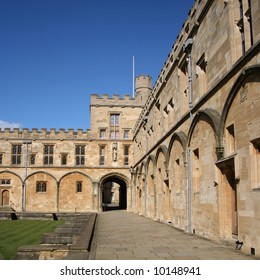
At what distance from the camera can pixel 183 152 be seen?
13500mm

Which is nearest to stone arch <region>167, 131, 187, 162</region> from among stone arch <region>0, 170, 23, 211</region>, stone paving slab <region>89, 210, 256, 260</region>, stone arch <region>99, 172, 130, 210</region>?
stone paving slab <region>89, 210, 256, 260</region>

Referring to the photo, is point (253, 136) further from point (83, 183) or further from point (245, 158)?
point (83, 183)

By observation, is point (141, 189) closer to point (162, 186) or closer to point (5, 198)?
point (162, 186)

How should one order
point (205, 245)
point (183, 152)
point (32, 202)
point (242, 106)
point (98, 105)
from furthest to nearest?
1. point (98, 105)
2. point (32, 202)
3. point (183, 152)
4. point (205, 245)
5. point (242, 106)

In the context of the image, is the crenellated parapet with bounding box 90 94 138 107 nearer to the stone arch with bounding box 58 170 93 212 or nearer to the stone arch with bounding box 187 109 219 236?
the stone arch with bounding box 58 170 93 212

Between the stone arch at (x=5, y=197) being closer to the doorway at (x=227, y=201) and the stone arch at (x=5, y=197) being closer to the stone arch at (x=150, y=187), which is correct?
the stone arch at (x=150, y=187)

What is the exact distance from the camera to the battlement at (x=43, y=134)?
3425cm

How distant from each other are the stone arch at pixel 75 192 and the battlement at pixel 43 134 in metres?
3.60

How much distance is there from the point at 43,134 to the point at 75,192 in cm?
636

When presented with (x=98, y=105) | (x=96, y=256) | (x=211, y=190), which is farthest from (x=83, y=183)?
(x=96, y=256)

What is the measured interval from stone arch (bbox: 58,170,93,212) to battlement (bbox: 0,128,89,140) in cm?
360

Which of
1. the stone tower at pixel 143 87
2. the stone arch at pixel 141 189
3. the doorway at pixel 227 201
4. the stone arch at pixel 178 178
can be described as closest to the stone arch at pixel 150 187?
the stone arch at pixel 141 189

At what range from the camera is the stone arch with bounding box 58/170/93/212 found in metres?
33.1

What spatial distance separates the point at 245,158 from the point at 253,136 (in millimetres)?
631
